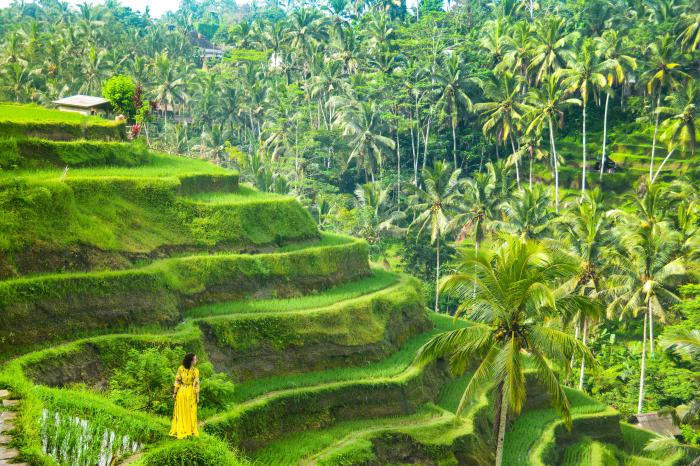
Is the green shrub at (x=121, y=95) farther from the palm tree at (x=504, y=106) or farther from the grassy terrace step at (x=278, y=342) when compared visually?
the palm tree at (x=504, y=106)

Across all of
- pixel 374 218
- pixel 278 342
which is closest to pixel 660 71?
pixel 374 218

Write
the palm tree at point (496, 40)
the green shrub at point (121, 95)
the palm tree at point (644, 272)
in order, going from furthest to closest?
the palm tree at point (496, 40)
the palm tree at point (644, 272)
the green shrub at point (121, 95)

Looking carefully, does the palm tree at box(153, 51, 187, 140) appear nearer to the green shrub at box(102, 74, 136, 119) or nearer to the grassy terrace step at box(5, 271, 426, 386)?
the green shrub at box(102, 74, 136, 119)

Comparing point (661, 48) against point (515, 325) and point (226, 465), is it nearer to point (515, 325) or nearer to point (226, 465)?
point (515, 325)

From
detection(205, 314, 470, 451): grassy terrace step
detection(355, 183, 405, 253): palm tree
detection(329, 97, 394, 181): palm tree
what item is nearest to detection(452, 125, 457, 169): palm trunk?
detection(329, 97, 394, 181): palm tree

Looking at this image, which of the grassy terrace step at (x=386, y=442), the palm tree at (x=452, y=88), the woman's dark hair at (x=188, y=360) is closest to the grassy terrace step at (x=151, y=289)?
the grassy terrace step at (x=386, y=442)

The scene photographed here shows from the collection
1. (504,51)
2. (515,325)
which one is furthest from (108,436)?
(504,51)
